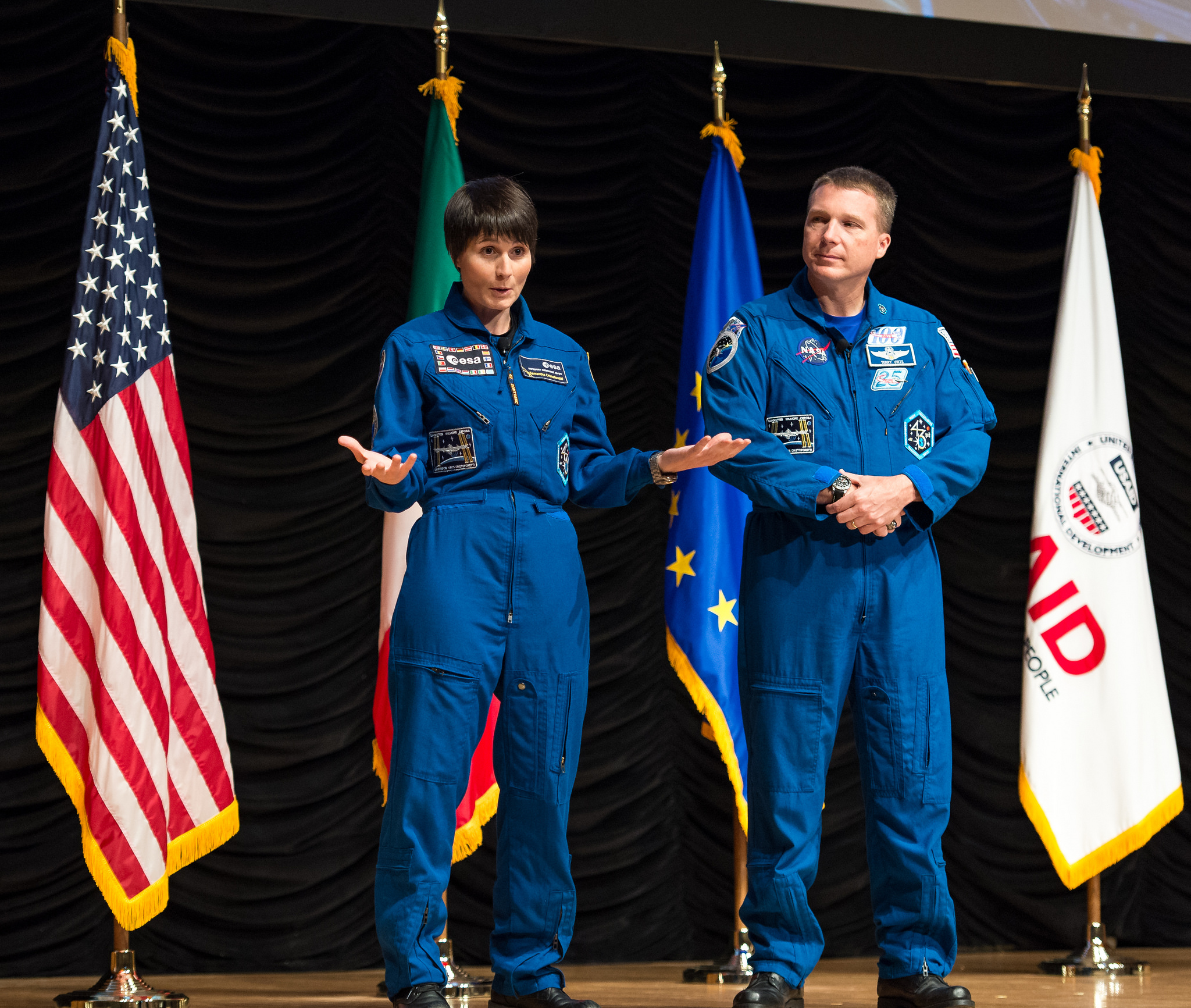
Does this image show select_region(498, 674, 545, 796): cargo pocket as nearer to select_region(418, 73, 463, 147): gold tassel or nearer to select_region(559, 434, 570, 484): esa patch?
select_region(559, 434, 570, 484): esa patch

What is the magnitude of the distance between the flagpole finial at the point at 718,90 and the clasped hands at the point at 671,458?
1.79 metres

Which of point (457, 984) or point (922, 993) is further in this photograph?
point (457, 984)

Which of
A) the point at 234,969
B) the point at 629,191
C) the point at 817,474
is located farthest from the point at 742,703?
the point at 629,191

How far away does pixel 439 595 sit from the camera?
2.65 meters

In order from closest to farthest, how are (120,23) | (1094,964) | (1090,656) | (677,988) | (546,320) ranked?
1. (120,23)
2. (677,988)
3. (1094,964)
4. (1090,656)
5. (546,320)

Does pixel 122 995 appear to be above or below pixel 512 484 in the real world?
below

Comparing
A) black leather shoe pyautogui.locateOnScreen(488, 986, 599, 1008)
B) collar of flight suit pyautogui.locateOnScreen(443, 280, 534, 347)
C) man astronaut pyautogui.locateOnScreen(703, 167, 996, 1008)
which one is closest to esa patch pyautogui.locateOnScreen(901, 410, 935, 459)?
man astronaut pyautogui.locateOnScreen(703, 167, 996, 1008)

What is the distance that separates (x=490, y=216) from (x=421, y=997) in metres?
1.49

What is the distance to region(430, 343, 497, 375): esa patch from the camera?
2785 mm

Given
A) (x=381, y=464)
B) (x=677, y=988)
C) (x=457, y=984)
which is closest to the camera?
(x=381, y=464)

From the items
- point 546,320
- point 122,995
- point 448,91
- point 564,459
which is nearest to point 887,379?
point 564,459

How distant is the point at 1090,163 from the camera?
441 cm

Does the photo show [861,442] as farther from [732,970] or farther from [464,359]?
[732,970]

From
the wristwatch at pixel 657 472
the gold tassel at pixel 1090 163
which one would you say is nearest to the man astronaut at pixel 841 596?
the wristwatch at pixel 657 472
